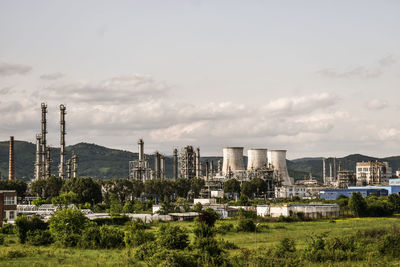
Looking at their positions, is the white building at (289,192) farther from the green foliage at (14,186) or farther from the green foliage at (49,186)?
the green foliage at (14,186)

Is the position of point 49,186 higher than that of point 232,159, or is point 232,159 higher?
point 232,159

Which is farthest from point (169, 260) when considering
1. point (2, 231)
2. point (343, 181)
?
point (343, 181)

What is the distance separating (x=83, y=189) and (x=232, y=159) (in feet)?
158

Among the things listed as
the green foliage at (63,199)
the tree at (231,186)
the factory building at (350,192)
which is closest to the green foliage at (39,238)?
the green foliage at (63,199)

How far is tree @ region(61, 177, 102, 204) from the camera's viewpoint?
8838cm

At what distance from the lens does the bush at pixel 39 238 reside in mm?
42281

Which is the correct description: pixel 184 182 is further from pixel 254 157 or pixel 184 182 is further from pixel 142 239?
pixel 142 239

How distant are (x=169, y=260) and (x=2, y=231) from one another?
28660 mm

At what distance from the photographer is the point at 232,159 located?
425ft

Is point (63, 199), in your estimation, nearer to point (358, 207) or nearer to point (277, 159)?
point (358, 207)

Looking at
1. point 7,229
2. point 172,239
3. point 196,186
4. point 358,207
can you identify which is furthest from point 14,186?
point 172,239

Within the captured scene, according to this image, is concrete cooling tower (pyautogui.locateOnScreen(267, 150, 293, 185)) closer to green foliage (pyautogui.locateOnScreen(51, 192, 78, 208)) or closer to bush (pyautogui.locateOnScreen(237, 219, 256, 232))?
green foliage (pyautogui.locateOnScreen(51, 192, 78, 208))

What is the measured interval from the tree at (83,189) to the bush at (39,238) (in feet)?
144

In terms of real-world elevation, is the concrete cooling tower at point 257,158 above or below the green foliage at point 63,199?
above
